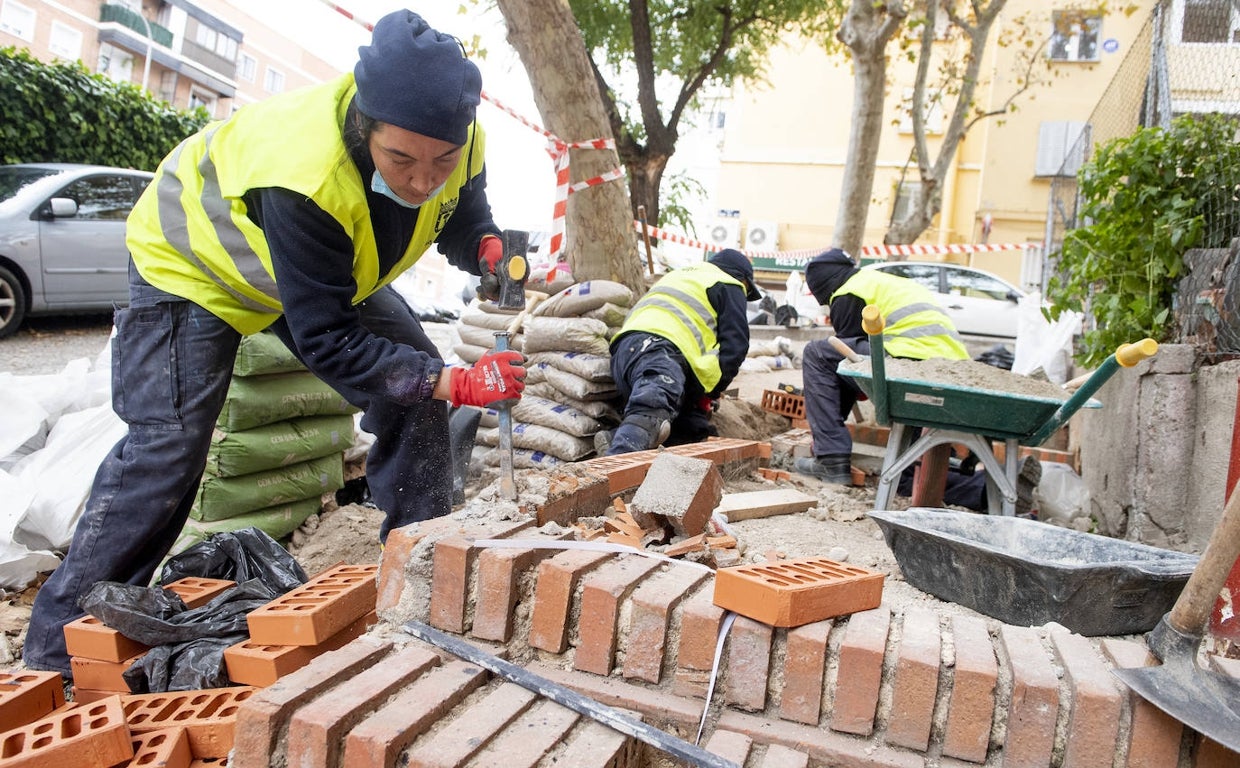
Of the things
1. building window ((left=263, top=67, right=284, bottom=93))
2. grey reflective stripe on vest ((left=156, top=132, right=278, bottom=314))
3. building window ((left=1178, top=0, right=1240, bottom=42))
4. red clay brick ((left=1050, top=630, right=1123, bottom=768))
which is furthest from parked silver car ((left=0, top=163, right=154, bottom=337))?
building window ((left=263, top=67, right=284, bottom=93))

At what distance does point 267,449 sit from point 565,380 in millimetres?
1623

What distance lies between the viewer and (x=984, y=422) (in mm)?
3219

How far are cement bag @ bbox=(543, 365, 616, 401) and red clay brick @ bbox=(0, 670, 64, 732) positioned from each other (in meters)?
2.82

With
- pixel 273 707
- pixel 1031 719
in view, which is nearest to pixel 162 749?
pixel 273 707

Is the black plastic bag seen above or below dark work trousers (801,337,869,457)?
below

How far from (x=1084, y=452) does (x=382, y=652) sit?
455 centimetres

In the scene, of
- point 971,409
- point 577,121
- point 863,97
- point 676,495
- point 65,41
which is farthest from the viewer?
point 65,41

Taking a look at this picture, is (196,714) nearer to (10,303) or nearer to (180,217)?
(180,217)

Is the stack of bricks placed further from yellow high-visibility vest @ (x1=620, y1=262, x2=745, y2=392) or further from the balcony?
the balcony

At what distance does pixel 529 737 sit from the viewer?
4.82 feet

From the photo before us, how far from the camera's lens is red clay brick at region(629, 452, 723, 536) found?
222 centimetres

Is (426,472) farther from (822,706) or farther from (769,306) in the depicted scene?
(769,306)

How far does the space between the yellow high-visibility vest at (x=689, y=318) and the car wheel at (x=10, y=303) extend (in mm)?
5675

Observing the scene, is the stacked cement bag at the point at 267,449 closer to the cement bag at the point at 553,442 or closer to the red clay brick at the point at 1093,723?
the cement bag at the point at 553,442
